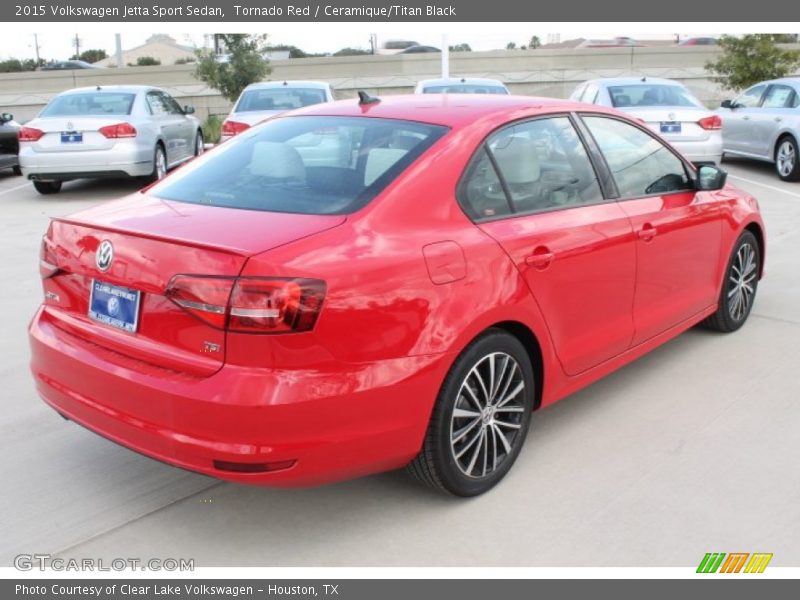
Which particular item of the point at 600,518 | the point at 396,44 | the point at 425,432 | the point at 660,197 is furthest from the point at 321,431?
the point at 396,44

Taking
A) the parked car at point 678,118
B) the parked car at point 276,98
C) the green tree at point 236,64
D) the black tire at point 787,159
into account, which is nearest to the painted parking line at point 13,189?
the parked car at point 276,98

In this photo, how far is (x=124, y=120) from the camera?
38.6 ft

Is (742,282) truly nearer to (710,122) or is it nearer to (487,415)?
(487,415)

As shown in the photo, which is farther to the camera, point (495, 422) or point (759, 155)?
point (759, 155)

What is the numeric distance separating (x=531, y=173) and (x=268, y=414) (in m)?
1.73

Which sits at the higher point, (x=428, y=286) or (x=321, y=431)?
(x=428, y=286)

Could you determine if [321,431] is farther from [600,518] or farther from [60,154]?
[60,154]

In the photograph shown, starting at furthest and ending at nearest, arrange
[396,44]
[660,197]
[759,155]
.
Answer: [396,44] → [759,155] → [660,197]

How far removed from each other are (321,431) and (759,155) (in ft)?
41.0

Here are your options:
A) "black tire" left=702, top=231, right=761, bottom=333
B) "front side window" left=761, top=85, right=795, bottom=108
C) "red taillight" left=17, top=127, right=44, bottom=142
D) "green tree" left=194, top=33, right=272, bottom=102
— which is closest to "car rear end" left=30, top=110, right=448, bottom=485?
"black tire" left=702, top=231, right=761, bottom=333

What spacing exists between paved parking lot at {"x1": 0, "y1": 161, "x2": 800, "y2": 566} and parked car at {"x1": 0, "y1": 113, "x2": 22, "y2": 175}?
10.8 metres

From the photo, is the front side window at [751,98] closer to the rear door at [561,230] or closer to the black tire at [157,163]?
the black tire at [157,163]

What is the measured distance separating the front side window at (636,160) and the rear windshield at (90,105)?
30.1ft

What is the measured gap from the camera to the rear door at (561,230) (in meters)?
3.61
